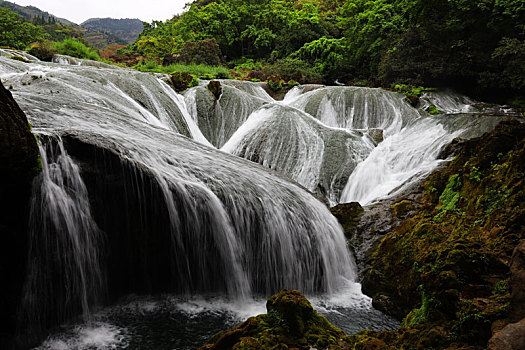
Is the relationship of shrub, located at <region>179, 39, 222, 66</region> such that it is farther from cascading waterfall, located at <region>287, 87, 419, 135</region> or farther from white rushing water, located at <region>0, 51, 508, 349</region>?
white rushing water, located at <region>0, 51, 508, 349</region>

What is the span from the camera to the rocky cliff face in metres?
3.14

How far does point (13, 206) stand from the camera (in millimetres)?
3355

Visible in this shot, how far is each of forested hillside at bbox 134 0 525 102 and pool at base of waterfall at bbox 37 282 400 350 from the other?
46.4 feet

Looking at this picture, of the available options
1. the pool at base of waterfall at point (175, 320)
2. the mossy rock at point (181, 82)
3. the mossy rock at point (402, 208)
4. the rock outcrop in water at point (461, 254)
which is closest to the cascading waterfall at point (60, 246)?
the pool at base of waterfall at point (175, 320)

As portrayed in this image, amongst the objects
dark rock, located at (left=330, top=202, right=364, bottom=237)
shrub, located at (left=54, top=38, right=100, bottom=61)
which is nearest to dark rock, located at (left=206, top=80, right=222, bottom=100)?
dark rock, located at (left=330, top=202, right=364, bottom=237)

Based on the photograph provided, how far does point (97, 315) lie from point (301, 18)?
2860 centimetres

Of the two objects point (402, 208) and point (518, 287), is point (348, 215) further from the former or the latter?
point (518, 287)

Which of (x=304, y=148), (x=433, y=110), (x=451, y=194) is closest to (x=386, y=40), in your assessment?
(x=433, y=110)

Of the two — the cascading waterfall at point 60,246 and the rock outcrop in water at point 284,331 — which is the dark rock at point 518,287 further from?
the cascading waterfall at point 60,246

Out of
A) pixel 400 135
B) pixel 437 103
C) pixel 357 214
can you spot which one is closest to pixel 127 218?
pixel 357 214

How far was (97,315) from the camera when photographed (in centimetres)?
394

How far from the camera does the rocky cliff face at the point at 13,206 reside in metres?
3.14

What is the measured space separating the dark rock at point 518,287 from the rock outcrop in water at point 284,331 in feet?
4.41

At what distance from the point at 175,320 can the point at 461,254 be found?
11.5ft
